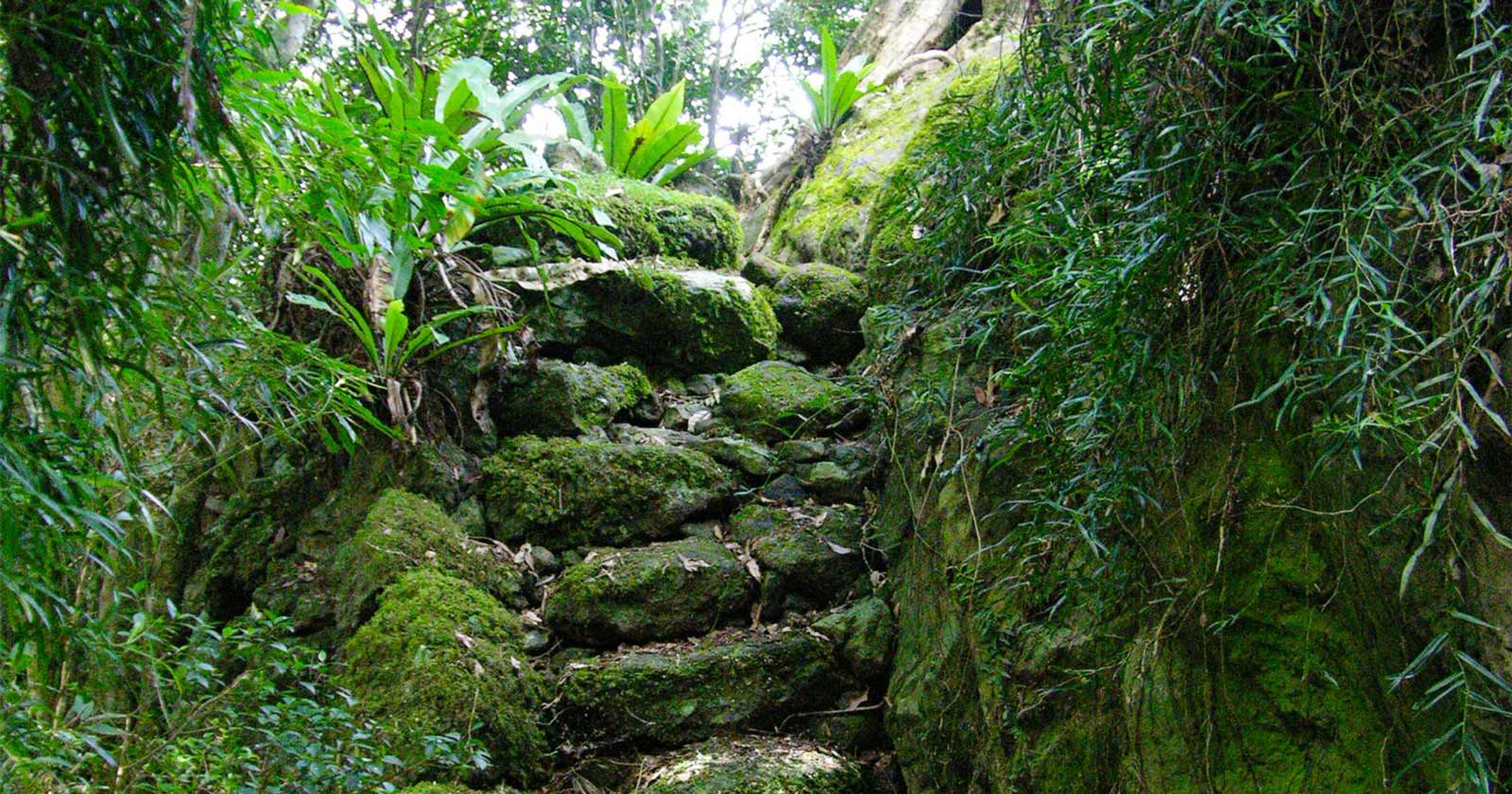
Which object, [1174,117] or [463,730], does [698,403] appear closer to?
[463,730]

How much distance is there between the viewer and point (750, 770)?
250 cm

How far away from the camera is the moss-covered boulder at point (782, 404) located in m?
3.77

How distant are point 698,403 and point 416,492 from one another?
1301mm

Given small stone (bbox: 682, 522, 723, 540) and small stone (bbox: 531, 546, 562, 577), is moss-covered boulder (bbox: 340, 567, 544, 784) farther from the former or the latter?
small stone (bbox: 682, 522, 723, 540)

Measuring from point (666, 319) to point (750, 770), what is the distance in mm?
2195

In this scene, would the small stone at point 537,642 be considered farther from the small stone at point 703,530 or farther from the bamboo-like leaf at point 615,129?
the bamboo-like leaf at point 615,129

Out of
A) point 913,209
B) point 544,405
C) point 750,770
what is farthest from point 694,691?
point 913,209

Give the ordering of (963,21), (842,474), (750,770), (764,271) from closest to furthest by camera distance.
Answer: (750,770) → (842,474) → (764,271) → (963,21)

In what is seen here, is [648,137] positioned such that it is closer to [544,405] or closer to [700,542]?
[544,405]

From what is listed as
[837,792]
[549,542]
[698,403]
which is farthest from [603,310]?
[837,792]

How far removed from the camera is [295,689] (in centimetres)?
239

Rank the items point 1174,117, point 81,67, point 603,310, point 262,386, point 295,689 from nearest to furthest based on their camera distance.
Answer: point 81,67 < point 1174,117 < point 262,386 < point 295,689 < point 603,310

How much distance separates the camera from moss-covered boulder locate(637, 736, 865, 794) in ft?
8.04

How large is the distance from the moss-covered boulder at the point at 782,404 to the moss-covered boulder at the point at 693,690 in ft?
3.37
